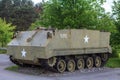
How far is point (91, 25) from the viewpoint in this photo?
23.8 m

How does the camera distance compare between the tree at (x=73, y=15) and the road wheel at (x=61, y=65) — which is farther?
the tree at (x=73, y=15)

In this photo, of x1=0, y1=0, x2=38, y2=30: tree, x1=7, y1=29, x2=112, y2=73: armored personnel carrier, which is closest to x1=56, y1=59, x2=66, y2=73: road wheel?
x1=7, y1=29, x2=112, y2=73: armored personnel carrier

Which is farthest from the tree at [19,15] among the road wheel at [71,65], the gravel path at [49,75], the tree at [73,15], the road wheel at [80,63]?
the road wheel at [71,65]

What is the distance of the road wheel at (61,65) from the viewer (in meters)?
17.4

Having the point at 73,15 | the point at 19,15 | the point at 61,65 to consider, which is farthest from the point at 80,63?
the point at 19,15

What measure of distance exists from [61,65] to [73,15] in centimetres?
651

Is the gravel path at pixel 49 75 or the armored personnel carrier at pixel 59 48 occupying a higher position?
the armored personnel carrier at pixel 59 48

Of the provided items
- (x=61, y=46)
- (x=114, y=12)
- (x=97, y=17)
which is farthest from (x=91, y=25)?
(x=61, y=46)

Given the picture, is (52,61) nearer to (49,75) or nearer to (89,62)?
(49,75)

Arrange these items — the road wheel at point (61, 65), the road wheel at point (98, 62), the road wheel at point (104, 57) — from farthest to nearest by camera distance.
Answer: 1. the road wheel at point (104, 57)
2. the road wheel at point (98, 62)
3. the road wheel at point (61, 65)

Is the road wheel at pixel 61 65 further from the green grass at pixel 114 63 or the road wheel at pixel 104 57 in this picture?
the green grass at pixel 114 63

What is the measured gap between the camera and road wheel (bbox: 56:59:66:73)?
57.1 feet

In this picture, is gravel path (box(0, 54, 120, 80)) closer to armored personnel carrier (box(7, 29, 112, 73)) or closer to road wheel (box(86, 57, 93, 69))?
armored personnel carrier (box(7, 29, 112, 73))

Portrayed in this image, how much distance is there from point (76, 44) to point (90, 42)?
1.34 meters
